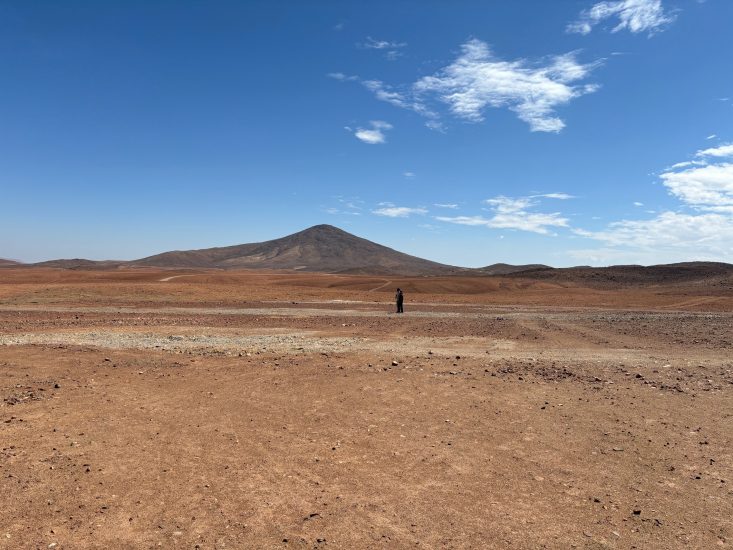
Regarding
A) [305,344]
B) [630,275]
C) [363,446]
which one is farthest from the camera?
[630,275]

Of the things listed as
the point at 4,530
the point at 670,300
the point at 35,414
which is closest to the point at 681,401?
the point at 4,530

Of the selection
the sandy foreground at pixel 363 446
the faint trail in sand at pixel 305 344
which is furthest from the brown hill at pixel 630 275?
the sandy foreground at pixel 363 446

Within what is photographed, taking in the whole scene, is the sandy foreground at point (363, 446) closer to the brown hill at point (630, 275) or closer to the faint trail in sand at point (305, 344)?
the faint trail in sand at point (305, 344)

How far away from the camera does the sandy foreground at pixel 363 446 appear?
5234 mm

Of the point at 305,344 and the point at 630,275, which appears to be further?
the point at 630,275

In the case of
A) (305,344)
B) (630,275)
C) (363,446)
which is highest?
(630,275)

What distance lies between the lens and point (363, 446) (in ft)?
24.8

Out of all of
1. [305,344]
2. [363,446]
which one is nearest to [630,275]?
[305,344]

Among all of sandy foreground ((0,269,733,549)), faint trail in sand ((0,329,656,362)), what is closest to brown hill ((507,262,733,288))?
faint trail in sand ((0,329,656,362))

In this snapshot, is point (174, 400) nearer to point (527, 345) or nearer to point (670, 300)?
point (527, 345)

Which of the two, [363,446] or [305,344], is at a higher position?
[305,344]

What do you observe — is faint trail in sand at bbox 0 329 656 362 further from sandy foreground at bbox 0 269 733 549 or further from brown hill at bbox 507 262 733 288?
brown hill at bbox 507 262 733 288

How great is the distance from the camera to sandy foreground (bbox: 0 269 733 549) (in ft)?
17.2

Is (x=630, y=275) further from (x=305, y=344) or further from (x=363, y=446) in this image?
(x=363, y=446)
